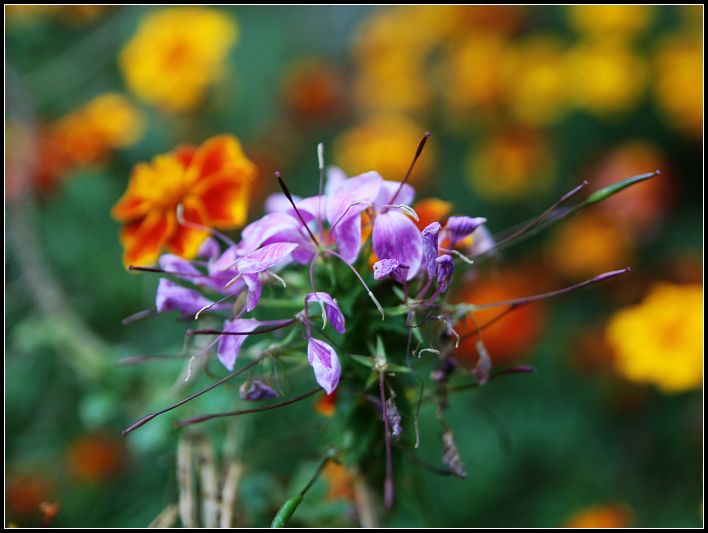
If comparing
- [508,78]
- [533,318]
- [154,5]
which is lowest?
[533,318]

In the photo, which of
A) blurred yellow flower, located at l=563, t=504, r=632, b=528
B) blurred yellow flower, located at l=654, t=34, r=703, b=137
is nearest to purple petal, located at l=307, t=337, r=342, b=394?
blurred yellow flower, located at l=563, t=504, r=632, b=528

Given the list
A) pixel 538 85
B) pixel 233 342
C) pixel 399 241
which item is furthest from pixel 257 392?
pixel 538 85

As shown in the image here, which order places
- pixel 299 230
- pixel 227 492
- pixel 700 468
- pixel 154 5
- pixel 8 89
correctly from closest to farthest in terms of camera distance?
pixel 299 230, pixel 227 492, pixel 700 468, pixel 8 89, pixel 154 5

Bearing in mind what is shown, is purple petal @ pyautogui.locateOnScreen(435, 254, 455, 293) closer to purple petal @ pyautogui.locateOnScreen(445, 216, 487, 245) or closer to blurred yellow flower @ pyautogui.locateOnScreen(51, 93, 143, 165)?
purple petal @ pyautogui.locateOnScreen(445, 216, 487, 245)

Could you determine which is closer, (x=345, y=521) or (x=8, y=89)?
(x=345, y=521)

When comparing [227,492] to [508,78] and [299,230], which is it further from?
[508,78]

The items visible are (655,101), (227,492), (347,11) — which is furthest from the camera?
(347,11)

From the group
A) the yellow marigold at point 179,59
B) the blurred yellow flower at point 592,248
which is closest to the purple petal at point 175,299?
the yellow marigold at point 179,59

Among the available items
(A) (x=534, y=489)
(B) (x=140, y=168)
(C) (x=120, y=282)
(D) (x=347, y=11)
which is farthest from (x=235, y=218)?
(D) (x=347, y=11)
